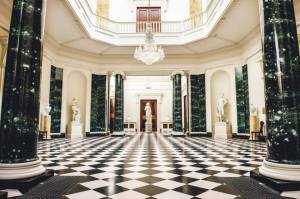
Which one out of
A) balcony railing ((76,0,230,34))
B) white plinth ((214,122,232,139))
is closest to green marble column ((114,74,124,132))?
balcony railing ((76,0,230,34))

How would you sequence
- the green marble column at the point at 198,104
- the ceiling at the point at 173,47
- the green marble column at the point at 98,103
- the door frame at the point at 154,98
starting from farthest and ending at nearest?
the door frame at the point at 154,98 < the green marble column at the point at 98,103 < the green marble column at the point at 198,104 < the ceiling at the point at 173,47

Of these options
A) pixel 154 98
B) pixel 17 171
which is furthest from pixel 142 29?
pixel 17 171

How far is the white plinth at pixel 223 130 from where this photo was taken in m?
12.6

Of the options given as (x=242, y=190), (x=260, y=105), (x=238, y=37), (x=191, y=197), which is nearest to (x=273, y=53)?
(x=242, y=190)

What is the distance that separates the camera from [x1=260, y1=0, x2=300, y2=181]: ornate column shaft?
309cm

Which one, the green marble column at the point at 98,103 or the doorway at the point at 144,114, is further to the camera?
the doorway at the point at 144,114

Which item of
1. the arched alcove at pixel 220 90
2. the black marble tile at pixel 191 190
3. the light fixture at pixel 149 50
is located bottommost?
the black marble tile at pixel 191 190

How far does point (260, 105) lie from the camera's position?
10.6 m

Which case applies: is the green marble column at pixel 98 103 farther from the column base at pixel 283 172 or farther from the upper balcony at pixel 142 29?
the column base at pixel 283 172

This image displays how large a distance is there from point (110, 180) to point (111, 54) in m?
12.3

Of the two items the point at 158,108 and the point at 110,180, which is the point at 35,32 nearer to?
the point at 110,180

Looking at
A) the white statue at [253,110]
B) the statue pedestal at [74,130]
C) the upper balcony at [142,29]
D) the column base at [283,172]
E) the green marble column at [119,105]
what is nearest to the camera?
the column base at [283,172]

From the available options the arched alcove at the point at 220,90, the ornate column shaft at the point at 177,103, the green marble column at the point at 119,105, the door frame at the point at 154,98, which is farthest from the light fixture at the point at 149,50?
the door frame at the point at 154,98

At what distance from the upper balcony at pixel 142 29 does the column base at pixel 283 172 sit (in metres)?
8.76
